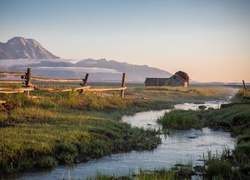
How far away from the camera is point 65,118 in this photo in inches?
530

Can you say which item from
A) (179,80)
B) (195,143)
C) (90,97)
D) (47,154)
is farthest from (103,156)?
(179,80)

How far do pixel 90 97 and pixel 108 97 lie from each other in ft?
8.99

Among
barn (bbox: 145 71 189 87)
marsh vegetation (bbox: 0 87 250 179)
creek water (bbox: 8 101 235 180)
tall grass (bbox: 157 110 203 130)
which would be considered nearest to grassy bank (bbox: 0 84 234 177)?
marsh vegetation (bbox: 0 87 250 179)

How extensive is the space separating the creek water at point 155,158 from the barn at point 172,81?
53.0 m

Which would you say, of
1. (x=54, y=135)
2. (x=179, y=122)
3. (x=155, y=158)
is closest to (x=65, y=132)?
(x=54, y=135)

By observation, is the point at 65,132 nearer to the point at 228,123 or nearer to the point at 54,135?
the point at 54,135

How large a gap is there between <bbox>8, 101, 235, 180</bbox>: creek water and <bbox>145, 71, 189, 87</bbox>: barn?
53.0 m

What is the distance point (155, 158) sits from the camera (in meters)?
9.51

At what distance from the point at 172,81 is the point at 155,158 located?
6019cm

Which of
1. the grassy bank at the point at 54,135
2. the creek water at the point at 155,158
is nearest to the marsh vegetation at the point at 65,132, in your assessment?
the grassy bank at the point at 54,135

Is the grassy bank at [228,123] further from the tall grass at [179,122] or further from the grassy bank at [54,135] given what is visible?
the grassy bank at [54,135]

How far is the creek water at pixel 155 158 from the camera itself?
780 cm

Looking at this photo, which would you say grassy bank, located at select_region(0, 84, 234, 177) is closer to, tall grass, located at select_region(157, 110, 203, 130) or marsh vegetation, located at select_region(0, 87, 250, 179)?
marsh vegetation, located at select_region(0, 87, 250, 179)

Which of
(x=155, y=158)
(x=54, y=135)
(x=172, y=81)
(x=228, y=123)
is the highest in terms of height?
(x=172, y=81)
